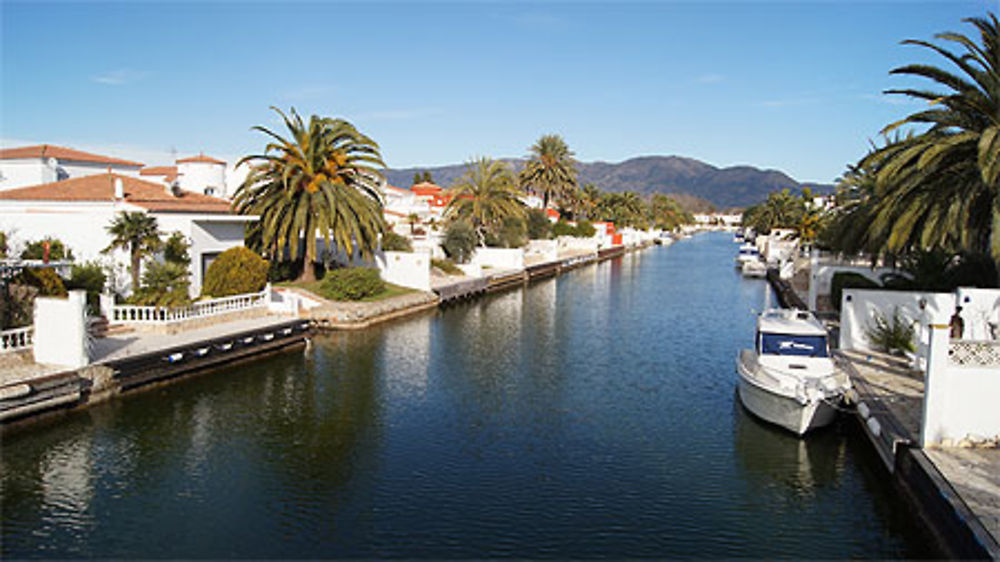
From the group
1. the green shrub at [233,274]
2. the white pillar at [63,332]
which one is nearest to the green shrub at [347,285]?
the green shrub at [233,274]

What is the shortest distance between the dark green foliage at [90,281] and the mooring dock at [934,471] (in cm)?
2335

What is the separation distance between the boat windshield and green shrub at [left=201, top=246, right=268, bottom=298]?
811 inches

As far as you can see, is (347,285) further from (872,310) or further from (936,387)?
(936,387)

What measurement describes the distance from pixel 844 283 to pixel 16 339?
1202 inches

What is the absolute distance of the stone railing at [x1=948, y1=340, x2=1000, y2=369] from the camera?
45.3 feet

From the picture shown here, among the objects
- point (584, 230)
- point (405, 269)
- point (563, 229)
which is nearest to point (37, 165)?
point (405, 269)

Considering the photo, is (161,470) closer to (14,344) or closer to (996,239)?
(14,344)

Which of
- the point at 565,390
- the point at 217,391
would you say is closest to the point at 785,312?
the point at 565,390

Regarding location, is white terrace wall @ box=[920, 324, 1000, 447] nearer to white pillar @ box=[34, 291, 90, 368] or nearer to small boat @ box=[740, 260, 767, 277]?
white pillar @ box=[34, 291, 90, 368]

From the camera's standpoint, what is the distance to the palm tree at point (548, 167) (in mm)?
80750

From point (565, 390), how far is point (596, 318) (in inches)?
666

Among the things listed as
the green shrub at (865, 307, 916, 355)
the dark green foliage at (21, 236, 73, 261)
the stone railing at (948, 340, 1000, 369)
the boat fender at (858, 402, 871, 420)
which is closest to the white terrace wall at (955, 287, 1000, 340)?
the green shrub at (865, 307, 916, 355)

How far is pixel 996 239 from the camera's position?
18234 millimetres

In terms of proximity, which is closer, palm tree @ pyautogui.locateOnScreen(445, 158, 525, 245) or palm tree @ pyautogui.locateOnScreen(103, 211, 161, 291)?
palm tree @ pyautogui.locateOnScreen(103, 211, 161, 291)
